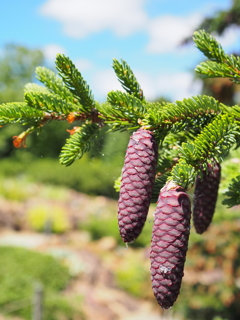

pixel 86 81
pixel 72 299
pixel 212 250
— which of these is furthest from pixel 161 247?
pixel 72 299

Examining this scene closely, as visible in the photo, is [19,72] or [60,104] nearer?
[60,104]

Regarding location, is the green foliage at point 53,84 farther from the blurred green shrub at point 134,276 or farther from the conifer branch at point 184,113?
the blurred green shrub at point 134,276

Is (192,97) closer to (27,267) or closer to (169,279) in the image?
(169,279)

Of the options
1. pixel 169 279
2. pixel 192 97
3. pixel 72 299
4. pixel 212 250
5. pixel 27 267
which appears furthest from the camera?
pixel 27 267

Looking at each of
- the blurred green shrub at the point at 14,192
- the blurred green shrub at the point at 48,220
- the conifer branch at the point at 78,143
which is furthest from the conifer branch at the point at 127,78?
the blurred green shrub at the point at 14,192

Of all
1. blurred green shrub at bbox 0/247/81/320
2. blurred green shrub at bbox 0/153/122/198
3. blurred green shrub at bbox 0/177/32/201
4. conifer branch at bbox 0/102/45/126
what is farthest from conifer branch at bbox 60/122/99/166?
blurred green shrub at bbox 0/153/122/198
